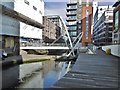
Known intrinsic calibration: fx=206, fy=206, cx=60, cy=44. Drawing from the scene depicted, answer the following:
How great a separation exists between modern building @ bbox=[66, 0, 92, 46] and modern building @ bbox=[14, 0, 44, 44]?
22716 mm

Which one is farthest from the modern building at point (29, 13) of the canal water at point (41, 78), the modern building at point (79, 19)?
the modern building at point (79, 19)

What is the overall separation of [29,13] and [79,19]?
123 ft

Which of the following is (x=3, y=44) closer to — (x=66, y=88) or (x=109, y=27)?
(x=66, y=88)

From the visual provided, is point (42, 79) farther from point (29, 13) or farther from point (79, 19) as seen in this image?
point (79, 19)

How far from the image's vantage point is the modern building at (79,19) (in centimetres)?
7669

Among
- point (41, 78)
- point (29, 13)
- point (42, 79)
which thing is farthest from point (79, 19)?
point (42, 79)

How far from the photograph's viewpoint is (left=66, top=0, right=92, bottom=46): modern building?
76688 millimetres

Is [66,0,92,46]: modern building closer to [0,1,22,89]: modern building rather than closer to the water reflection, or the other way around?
[0,1,22,89]: modern building

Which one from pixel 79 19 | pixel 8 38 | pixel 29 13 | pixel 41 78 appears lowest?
pixel 41 78

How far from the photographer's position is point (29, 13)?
48250mm

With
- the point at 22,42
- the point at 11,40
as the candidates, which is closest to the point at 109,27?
the point at 22,42

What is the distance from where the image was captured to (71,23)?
8531 centimetres

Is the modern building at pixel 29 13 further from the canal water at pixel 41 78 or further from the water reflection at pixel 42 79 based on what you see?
the water reflection at pixel 42 79

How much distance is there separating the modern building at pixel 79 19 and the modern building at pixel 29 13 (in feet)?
74.5
